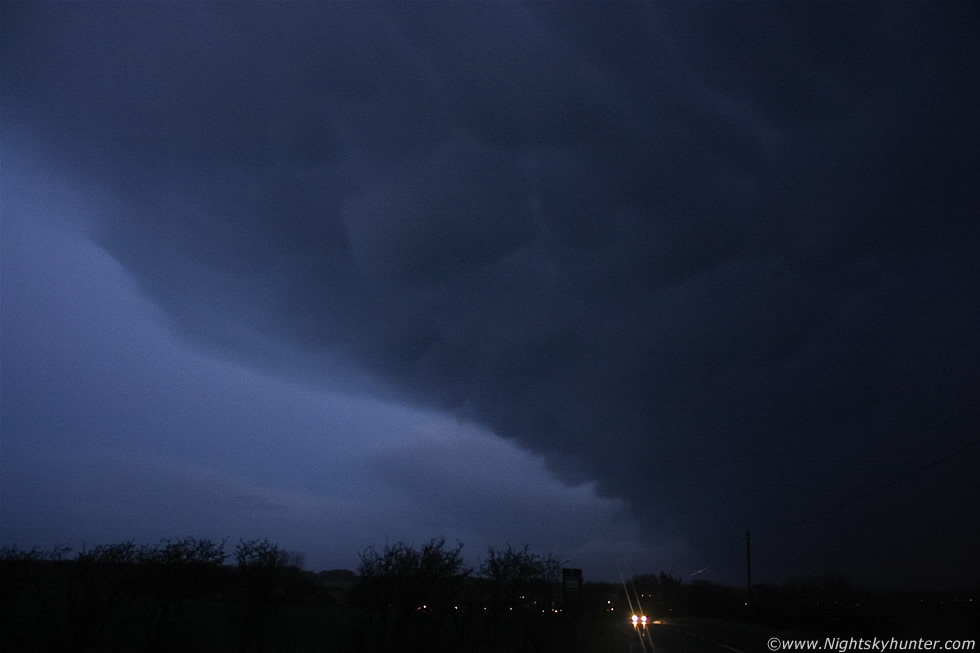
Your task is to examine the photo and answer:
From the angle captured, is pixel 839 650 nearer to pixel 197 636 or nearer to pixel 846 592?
pixel 197 636

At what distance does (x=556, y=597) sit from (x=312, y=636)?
18.0 m

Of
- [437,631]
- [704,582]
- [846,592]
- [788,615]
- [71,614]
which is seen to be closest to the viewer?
[71,614]

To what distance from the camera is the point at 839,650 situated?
30.7 metres

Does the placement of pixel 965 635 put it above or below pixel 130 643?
above

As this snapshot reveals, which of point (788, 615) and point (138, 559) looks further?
point (788, 615)

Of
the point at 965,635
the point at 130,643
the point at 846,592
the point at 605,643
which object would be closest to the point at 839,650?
the point at 965,635

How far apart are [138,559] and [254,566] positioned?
3811mm

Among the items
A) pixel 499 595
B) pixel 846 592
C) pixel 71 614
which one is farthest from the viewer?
pixel 846 592

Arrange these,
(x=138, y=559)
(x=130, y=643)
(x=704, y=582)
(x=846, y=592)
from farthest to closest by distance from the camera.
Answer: (x=704, y=582), (x=846, y=592), (x=130, y=643), (x=138, y=559)

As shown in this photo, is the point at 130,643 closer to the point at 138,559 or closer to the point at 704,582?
the point at 138,559

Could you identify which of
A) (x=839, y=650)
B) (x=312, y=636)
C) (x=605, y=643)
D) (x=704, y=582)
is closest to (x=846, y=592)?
(x=704, y=582)

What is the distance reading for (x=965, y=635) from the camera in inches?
1528

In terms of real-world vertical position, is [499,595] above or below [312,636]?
above

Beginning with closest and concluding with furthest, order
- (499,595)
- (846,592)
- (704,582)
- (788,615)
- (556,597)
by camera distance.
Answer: (499,595)
(556,597)
(788,615)
(846,592)
(704,582)
